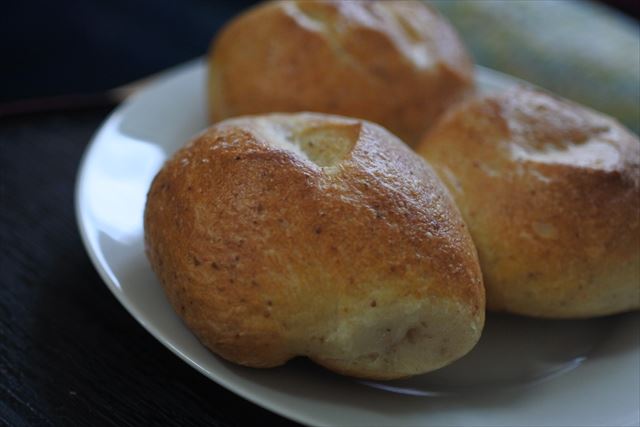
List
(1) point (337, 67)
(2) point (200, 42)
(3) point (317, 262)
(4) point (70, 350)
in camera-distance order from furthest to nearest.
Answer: (2) point (200, 42) < (1) point (337, 67) < (4) point (70, 350) < (3) point (317, 262)

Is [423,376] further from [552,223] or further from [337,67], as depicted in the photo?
[337,67]

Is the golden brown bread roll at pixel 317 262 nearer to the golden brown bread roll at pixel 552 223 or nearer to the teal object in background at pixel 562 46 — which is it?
the golden brown bread roll at pixel 552 223

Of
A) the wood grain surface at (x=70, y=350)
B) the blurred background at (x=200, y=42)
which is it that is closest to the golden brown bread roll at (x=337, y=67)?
the wood grain surface at (x=70, y=350)

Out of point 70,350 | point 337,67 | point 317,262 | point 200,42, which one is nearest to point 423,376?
point 317,262

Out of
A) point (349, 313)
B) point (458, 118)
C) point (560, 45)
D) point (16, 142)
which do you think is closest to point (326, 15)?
point (458, 118)

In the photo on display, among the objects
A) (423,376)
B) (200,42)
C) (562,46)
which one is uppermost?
(562,46)

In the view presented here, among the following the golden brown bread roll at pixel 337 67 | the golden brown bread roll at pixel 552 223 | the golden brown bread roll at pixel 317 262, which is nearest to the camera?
the golden brown bread roll at pixel 317 262
